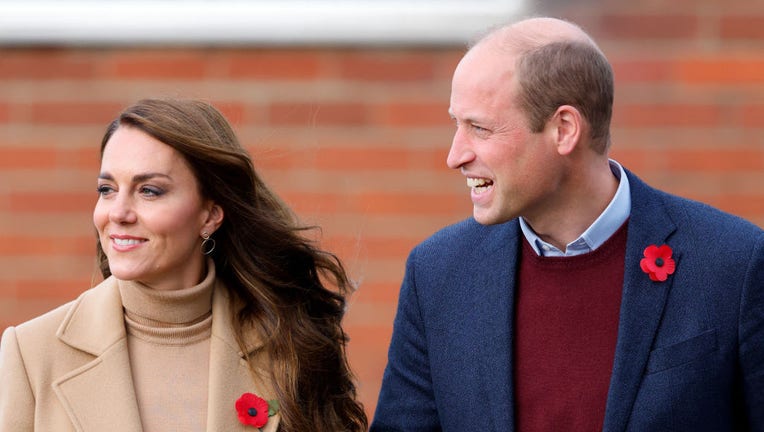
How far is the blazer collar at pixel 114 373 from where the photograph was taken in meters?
4.41

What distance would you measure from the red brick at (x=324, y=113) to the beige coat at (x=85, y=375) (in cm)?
209

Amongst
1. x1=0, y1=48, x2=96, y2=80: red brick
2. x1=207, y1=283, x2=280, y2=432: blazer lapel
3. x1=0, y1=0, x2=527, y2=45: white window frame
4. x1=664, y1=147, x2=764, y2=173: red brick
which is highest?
x1=0, y1=0, x2=527, y2=45: white window frame

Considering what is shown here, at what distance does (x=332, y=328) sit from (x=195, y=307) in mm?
495

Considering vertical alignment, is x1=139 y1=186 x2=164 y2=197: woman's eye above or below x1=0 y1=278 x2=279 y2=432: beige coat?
above

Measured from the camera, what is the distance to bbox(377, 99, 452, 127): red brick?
6.61 metres

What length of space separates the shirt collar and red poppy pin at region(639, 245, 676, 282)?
0.14m

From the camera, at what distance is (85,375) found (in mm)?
4477

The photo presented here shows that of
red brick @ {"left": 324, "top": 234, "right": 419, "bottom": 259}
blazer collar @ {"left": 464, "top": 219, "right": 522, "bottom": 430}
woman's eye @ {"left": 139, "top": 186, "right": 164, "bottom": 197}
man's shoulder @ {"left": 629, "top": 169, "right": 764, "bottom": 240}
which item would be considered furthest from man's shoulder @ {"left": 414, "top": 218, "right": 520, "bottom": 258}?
red brick @ {"left": 324, "top": 234, "right": 419, "bottom": 259}

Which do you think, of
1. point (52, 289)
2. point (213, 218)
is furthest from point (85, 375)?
point (52, 289)

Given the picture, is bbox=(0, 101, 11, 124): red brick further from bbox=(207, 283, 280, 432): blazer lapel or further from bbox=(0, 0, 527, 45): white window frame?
bbox=(207, 283, 280, 432): blazer lapel

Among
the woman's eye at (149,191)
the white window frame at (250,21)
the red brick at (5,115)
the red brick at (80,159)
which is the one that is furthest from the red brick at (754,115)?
the red brick at (5,115)

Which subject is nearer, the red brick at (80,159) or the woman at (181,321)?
the woman at (181,321)

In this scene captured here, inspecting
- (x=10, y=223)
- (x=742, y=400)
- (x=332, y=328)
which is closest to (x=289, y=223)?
(x=332, y=328)

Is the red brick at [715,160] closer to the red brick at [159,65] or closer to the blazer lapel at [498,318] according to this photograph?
the red brick at [159,65]
